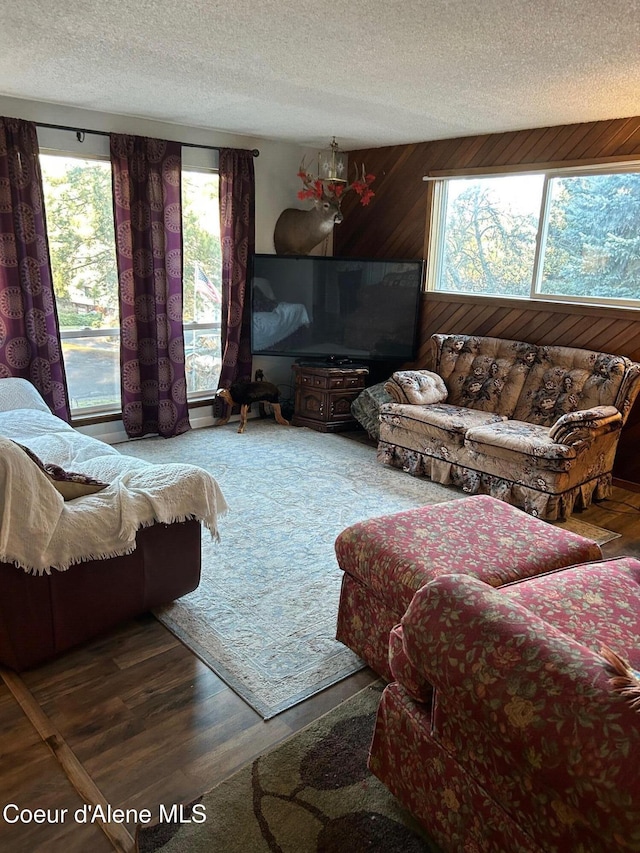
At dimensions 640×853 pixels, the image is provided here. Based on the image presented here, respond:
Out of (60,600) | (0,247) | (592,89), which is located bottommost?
(60,600)

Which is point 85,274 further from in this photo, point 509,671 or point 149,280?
point 509,671

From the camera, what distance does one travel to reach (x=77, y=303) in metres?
4.57

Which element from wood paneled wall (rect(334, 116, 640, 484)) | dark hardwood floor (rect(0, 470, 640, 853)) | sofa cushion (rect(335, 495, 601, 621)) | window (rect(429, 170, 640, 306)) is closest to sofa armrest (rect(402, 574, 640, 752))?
sofa cushion (rect(335, 495, 601, 621))

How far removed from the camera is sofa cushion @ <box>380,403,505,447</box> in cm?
409

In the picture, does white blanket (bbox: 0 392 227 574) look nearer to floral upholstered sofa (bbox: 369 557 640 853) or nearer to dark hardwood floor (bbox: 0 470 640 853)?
dark hardwood floor (bbox: 0 470 640 853)

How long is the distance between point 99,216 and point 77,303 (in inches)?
26.2

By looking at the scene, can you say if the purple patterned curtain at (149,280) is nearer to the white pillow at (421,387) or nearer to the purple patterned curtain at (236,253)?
the purple patterned curtain at (236,253)

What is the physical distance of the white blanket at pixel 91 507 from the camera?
78.7 inches

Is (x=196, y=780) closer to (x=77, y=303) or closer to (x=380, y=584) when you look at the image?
(x=380, y=584)

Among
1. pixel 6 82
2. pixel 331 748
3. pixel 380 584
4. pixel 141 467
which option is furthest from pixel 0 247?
pixel 331 748

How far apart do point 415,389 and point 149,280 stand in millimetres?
Answer: 2212

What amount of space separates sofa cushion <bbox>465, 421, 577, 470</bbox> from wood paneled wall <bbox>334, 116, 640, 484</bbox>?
810mm

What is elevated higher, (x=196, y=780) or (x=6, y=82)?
(x=6, y=82)

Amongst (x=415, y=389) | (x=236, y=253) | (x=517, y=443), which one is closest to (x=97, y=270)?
(x=236, y=253)
